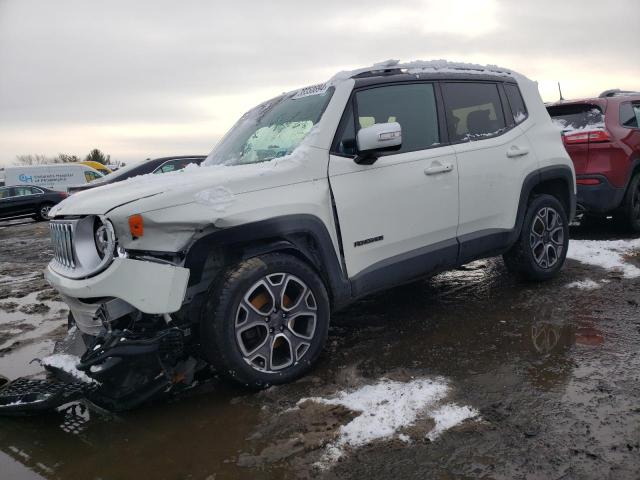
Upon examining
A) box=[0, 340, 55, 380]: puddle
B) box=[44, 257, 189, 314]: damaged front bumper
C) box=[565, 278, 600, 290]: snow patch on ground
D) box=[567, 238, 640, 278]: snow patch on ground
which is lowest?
box=[567, 238, 640, 278]: snow patch on ground

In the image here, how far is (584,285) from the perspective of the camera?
192 inches

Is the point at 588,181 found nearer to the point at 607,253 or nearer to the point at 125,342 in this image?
the point at 607,253

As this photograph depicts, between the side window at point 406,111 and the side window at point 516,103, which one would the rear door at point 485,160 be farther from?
the side window at point 406,111

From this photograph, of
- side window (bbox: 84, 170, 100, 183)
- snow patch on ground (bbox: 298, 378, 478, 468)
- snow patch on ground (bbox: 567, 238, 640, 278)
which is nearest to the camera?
snow patch on ground (bbox: 298, 378, 478, 468)

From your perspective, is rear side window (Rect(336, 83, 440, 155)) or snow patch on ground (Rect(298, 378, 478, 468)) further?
rear side window (Rect(336, 83, 440, 155))

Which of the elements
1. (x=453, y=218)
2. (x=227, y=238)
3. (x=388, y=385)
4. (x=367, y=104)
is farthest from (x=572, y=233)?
(x=227, y=238)

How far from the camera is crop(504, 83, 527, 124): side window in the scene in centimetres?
466

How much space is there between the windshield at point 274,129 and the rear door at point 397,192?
0.83 ft

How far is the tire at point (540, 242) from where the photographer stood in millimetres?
4676

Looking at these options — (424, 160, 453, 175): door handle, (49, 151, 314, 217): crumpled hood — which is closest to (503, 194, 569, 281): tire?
(424, 160, 453, 175): door handle

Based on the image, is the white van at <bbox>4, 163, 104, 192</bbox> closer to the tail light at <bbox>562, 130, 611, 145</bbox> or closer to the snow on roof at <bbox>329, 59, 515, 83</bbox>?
the tail light at <bbox>562, 130, 611, 145</bbox>

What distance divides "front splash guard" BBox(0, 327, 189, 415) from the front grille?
592 millimetres

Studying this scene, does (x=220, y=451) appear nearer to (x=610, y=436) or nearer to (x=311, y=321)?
(x=311, y=321)

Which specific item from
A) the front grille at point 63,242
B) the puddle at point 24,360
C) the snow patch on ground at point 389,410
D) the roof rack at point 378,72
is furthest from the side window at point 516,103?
the puddle at point 24,360
